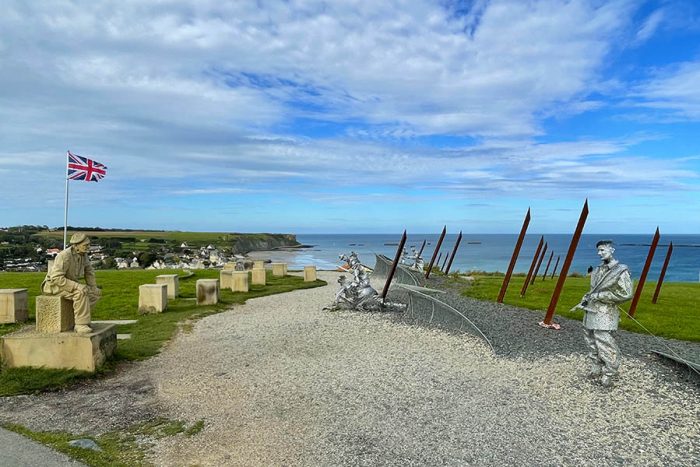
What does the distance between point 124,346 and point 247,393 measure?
13.5 ft

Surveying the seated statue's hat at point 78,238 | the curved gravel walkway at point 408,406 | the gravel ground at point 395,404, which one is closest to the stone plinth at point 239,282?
the gravel ground at point 395,404

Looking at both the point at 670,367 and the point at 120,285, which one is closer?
the point at 670,367

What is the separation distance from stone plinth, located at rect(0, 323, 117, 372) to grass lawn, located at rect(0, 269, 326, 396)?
0.55 feet

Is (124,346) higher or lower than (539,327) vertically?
lower

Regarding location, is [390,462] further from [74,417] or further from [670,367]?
[670,367]

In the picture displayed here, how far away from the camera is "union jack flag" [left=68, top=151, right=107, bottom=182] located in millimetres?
16750

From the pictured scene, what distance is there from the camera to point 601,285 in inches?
291

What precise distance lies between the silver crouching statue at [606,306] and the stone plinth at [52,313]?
811 centimetres

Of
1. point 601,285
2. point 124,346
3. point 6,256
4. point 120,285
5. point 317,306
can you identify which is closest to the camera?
point 601,285

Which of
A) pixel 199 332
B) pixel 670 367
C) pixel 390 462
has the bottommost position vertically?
pixel 199 332

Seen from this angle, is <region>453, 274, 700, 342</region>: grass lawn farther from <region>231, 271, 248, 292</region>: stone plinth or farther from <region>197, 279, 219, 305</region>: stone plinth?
<region>197, 279, 219, 305</region>: stone plinth

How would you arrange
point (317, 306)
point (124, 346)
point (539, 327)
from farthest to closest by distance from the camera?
point (317, 306) → point (539, 327) → point (124, 346)

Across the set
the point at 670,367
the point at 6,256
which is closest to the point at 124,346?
Answer: the point at 670,367

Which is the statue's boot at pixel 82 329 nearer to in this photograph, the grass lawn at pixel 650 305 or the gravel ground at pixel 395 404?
the gravel ground at pixel 395 404
